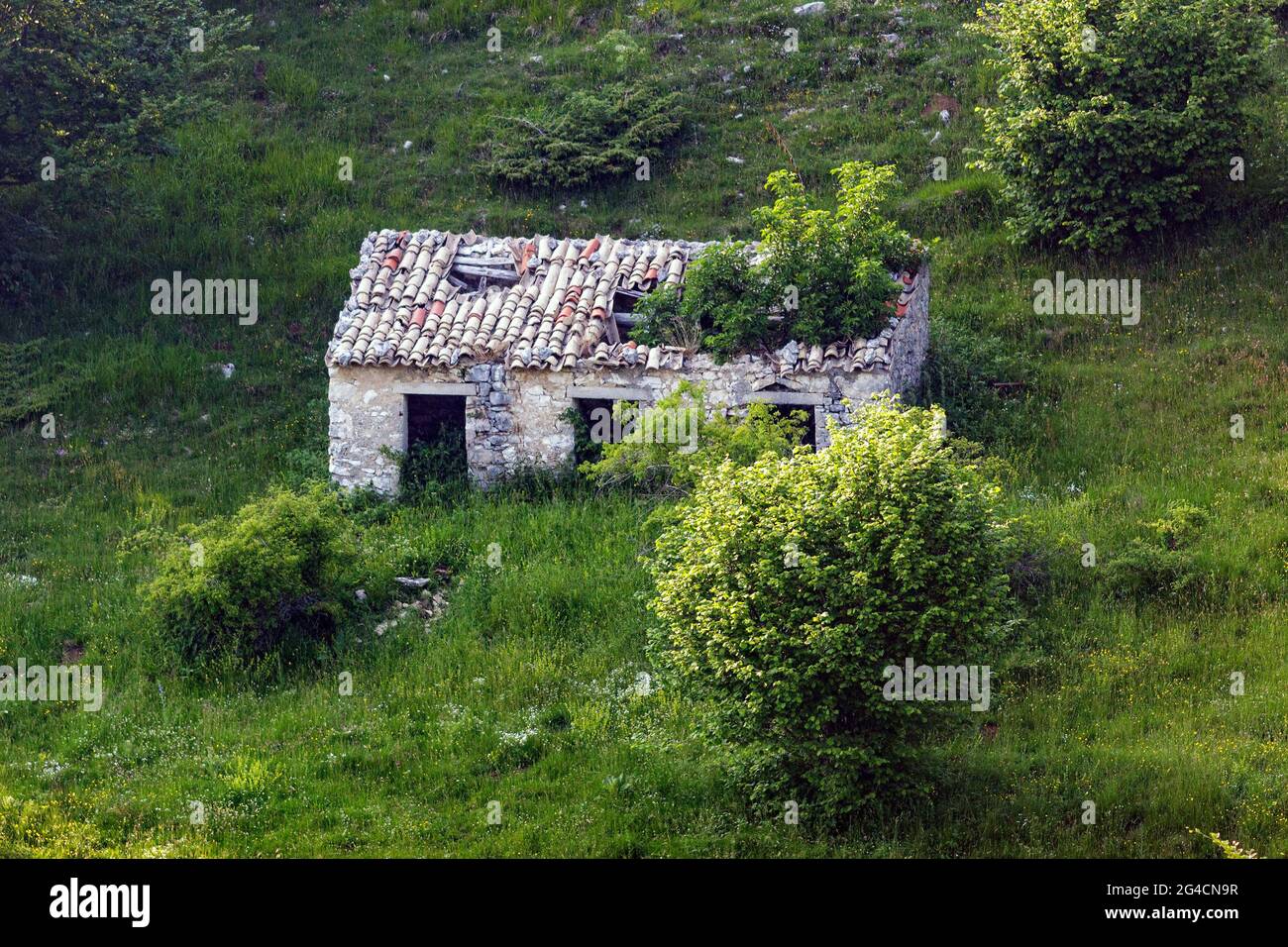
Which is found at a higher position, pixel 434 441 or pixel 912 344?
pixel 912 344

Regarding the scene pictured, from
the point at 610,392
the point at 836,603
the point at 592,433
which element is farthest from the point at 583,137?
the point at 836,603

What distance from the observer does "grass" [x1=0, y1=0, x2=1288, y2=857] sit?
48.4 ft

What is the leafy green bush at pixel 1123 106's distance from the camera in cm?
2536

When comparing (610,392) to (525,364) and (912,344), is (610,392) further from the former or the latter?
(912,344)

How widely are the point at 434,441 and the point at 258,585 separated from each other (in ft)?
15.8

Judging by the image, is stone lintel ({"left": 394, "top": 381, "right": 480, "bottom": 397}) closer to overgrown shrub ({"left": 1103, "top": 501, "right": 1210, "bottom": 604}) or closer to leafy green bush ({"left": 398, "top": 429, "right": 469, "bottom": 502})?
leafy green bush ({"left": 398, "top": 429, "right": 469, "bottom": 502})

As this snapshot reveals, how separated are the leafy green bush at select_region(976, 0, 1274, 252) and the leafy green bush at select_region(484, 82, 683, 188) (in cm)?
722

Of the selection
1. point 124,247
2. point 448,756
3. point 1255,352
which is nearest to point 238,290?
point 124,247

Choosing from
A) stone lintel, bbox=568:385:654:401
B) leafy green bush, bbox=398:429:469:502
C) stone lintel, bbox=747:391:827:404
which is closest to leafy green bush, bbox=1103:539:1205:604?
stone lintel, bbox=747:391:827:404

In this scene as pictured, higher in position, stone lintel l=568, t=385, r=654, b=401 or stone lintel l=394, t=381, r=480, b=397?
stone lintel l=394, t=381, r=480, b=397

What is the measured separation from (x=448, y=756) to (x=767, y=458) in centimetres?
446

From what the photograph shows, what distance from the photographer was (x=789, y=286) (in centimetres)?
2139

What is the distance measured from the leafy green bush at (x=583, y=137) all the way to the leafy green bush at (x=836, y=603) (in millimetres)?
16512

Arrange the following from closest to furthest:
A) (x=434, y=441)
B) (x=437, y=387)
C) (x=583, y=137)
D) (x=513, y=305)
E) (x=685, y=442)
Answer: (x=685, y=442) < (x=437, y=387) < (x=434, y=441) < (x=513, y=305) < (x=583, y=137)
